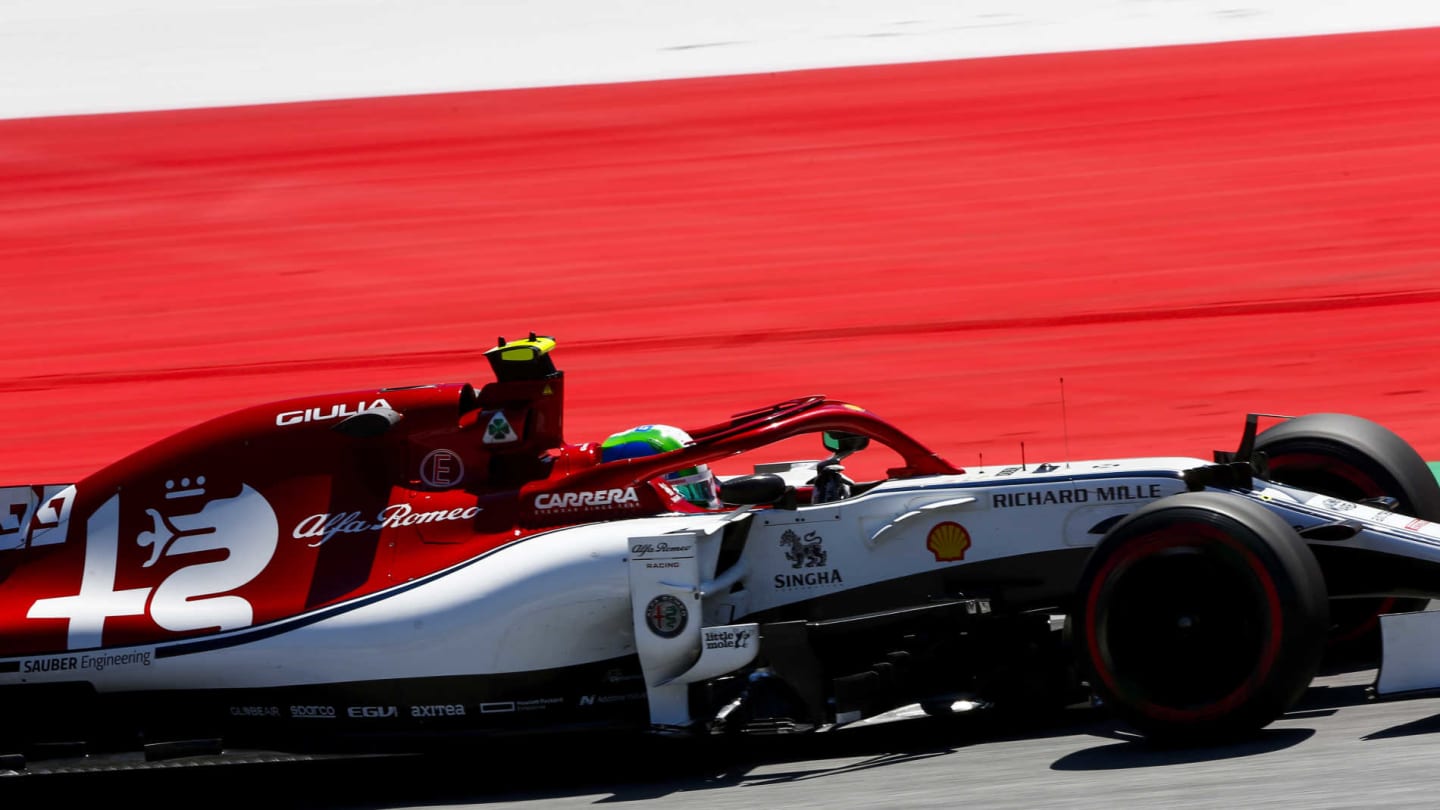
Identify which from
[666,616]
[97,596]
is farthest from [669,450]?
[97,596]

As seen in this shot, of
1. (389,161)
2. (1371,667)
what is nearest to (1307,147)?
(389,161)

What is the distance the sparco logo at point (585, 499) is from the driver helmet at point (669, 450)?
0.21 metres

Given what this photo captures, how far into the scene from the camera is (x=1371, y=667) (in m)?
6.73

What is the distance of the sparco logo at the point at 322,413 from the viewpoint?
685 centimetres

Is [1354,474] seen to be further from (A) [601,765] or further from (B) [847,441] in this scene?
(A) [601,765]

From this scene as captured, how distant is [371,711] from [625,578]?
1.13 meters

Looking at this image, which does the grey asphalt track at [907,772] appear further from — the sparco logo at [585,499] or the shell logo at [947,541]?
the sparco logo at [585,499]

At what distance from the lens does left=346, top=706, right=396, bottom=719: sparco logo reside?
21.2ft

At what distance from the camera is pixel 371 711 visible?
21.3 feet

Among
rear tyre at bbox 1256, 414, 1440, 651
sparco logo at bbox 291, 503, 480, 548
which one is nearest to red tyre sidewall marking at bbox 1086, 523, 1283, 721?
rear tyre at bbox 1256, 414, 1440, 651

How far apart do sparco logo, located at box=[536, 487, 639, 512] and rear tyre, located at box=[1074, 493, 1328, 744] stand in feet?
6.03

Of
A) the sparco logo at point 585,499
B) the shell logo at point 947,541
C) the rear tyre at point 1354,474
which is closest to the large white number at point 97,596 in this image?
the sparco logo at point 585,499

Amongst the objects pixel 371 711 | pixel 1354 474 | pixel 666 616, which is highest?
pixel 1354 474

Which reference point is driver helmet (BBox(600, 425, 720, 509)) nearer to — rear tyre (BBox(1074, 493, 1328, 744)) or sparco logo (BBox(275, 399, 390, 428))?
sparco logo (BBox(275, 399, 390, 428))
